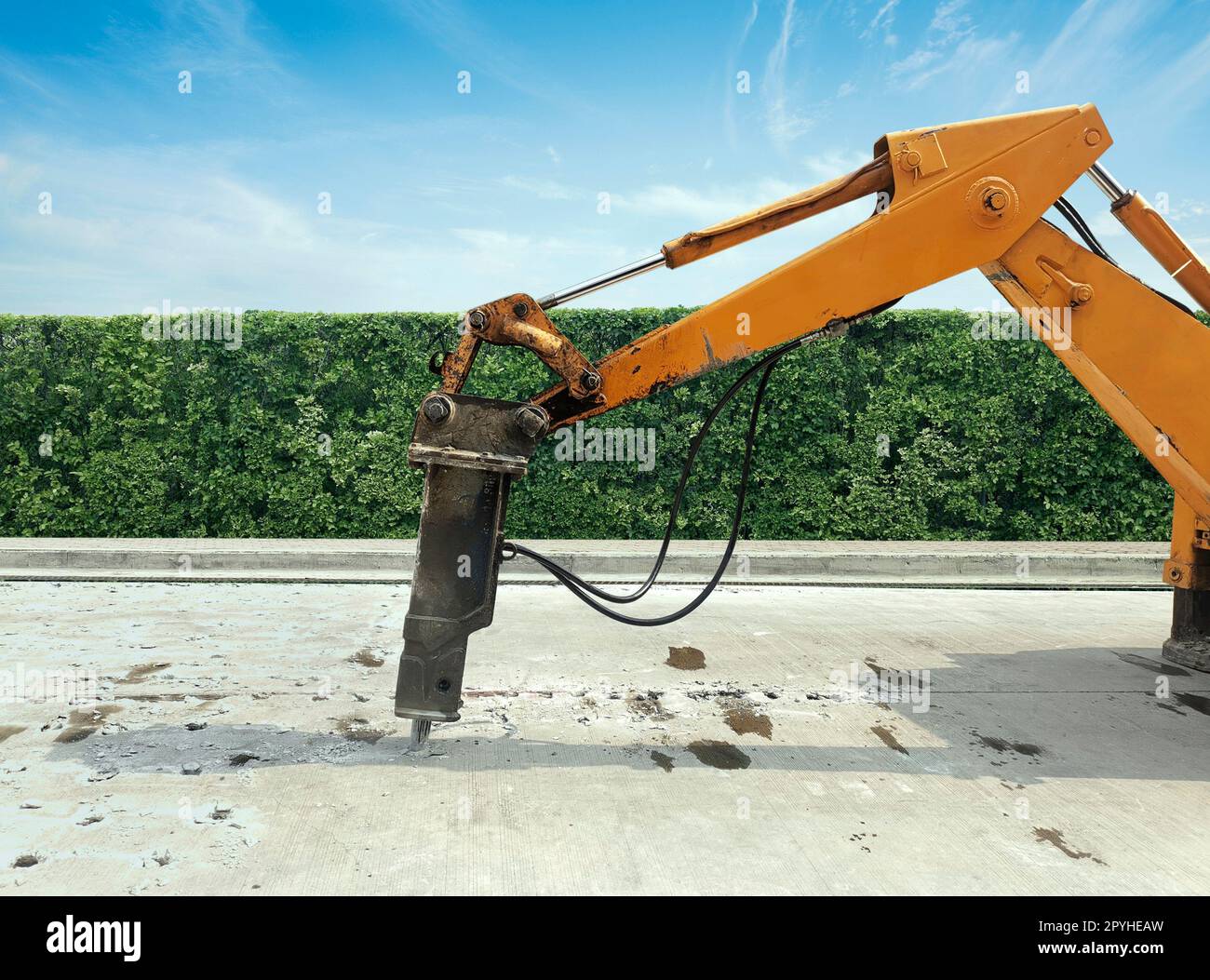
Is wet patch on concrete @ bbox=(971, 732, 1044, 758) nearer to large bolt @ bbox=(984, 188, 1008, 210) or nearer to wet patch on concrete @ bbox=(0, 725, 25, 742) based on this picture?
large bolt @ bbox=(984, 188, 1008, 210)

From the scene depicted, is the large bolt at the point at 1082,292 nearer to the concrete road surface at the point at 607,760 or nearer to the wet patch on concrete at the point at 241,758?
the concrete road surface at the point at 607,760

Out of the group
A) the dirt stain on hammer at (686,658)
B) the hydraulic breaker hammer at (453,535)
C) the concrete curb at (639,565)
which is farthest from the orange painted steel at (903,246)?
the concrete curb at (639,565)

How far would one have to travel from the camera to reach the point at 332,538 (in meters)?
10.4

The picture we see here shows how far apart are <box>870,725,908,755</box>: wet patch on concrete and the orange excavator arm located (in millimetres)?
1982

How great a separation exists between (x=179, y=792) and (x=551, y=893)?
174cm

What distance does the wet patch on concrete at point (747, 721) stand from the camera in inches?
175

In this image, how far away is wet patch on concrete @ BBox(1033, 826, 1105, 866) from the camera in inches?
124

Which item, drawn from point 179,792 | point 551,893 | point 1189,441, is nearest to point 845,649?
point 1189,441

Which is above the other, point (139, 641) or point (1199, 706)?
point (1199, 706)

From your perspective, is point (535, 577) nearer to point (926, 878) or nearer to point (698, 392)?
point (698, 392)

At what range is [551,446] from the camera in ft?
34.3

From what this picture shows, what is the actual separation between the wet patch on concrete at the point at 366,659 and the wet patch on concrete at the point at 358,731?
1.07m

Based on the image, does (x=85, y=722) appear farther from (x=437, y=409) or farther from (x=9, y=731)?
(x=437, y=409)

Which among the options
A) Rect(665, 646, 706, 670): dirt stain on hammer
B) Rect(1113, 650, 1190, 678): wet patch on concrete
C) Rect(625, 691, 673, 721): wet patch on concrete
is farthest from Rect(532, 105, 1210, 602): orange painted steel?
Rect(665, 646, 706, 670): dirt stain on hammer
